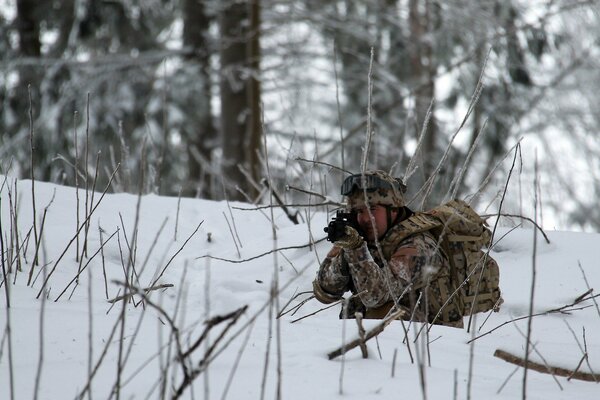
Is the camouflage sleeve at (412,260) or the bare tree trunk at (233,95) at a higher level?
the bare tree trunk at (233,95)

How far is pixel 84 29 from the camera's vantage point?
34.0 ft

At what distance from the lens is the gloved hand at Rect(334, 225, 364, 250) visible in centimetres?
289

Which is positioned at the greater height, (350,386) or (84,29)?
(84,29)

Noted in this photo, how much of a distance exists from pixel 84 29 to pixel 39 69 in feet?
3.24

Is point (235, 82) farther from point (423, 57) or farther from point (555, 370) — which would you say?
point (555, 370)

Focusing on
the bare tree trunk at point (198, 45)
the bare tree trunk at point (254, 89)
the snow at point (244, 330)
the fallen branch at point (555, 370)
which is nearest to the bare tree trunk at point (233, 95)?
the bare tree trunk at point (254, 89)

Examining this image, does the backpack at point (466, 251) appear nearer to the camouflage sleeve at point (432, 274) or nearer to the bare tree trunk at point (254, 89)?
the camouflage sleeve at point (432, 274)

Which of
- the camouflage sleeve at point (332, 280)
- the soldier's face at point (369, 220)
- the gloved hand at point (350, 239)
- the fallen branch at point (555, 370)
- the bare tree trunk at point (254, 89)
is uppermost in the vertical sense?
the bare tree trunk at point (254, 89)

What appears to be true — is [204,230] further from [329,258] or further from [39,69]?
[39,69]

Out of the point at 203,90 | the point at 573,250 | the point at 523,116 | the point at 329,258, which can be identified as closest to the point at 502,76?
the point at 523,116

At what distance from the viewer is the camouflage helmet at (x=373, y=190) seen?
3053 mm

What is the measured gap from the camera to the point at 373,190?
307 cm

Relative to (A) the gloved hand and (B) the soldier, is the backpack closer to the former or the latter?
(B) the soldier

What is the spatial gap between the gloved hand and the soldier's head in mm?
173
